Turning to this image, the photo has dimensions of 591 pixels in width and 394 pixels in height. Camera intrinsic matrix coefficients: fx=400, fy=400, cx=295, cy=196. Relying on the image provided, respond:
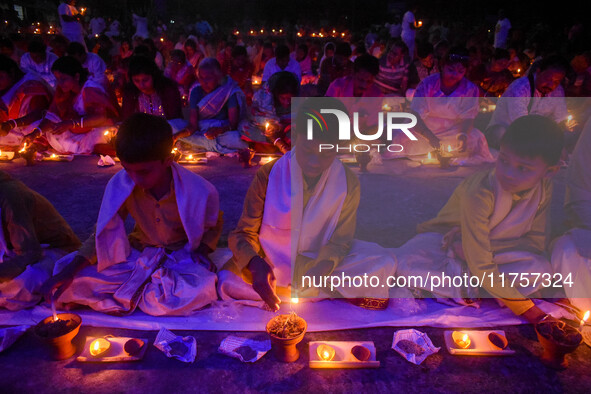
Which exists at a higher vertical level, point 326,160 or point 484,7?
point 484,7

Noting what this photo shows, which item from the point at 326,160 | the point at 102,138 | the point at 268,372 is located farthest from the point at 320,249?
the point at 102,138

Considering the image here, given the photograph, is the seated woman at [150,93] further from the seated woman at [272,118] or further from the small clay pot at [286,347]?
the small clay pot at [286,347]

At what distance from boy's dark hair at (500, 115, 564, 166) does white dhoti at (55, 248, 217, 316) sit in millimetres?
2046

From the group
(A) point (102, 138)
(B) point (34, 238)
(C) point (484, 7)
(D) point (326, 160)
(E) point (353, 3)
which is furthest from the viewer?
(E) point (353, 3)

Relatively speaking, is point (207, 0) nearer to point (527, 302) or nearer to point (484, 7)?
point (484, 7)

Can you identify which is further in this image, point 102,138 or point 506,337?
point 102,138

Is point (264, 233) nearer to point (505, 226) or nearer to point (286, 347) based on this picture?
point (286, 347)

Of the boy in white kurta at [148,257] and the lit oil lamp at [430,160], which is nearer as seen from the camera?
the boy in white kurta at [148,257]

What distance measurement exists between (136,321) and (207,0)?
79.9 ft

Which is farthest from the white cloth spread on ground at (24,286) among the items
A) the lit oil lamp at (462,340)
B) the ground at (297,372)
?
the lit oil lamp at (462,340)

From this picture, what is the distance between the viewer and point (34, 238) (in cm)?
257

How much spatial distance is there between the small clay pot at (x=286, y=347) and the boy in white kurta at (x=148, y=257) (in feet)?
2.14

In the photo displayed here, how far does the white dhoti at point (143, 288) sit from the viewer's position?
8.28ft

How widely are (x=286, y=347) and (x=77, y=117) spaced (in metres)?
4.84
